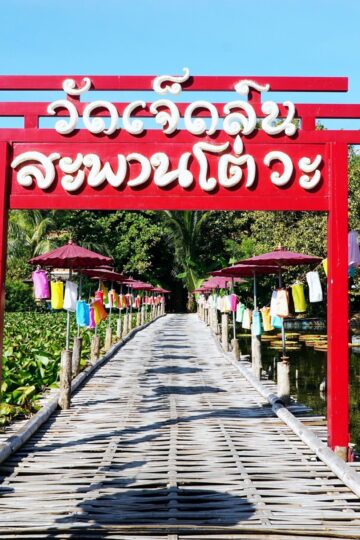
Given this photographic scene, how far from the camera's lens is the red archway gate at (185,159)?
269 inches

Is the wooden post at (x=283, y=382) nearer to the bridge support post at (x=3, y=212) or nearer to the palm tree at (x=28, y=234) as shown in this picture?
the bridge support post at (x=3, y=212)

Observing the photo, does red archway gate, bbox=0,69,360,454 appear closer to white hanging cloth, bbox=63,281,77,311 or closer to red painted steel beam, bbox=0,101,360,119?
red painted steel beam, bbox=0,101,360,119

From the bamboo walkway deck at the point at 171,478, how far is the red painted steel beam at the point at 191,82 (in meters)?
3.93

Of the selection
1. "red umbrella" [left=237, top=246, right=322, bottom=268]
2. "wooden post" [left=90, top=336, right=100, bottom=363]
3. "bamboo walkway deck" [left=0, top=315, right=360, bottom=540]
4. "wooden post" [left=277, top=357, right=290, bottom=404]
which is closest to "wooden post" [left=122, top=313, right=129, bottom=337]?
"wooden post" [left=90, top=336, right=100, bottom=363]

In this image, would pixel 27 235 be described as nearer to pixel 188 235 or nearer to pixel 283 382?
pixel 188 235

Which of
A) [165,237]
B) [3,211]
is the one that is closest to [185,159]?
[3,211]

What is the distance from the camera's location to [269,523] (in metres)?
4.84

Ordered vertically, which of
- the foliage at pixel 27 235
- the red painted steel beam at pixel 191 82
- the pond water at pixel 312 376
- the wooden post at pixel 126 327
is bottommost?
the pond water at pixel 312 376

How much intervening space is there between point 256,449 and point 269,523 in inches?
96.1

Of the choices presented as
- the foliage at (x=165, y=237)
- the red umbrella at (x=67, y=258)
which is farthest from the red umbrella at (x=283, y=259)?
the foliage at (x=165, y=237)

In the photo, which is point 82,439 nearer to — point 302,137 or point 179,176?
point 179,176

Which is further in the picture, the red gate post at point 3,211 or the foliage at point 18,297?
the foliage at point 18,297

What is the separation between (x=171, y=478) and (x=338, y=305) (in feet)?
8.21

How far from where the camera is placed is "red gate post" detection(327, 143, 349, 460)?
22.3 ft
